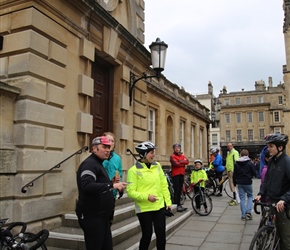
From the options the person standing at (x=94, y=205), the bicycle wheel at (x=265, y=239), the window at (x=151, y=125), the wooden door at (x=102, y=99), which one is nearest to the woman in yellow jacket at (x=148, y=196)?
the person standing at (x=94, y=205)

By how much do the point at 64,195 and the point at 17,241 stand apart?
97.5 inches

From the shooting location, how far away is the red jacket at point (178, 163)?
8.62 metres

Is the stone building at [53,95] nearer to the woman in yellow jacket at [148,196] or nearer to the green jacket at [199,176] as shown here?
the woman in yellow jacket at [148,196]

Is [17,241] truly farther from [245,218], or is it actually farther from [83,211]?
[245,218]

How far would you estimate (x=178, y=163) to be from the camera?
861cm

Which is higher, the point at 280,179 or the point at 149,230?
the point at 280,179

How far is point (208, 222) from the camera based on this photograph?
7.89 metres

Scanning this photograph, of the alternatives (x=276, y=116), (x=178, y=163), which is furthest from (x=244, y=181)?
(x=276, y=116)

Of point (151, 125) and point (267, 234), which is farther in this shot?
point (151, 125)

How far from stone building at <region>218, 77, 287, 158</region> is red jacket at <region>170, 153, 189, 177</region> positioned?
57.5 meters

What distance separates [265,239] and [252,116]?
216 feet

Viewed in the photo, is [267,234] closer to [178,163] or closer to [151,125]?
[178,163]

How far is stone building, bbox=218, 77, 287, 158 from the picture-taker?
64.4 metres

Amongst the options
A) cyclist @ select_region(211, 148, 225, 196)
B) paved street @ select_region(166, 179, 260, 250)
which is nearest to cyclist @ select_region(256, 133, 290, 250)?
paved street @ select_region(166, 179, 260, 250)
